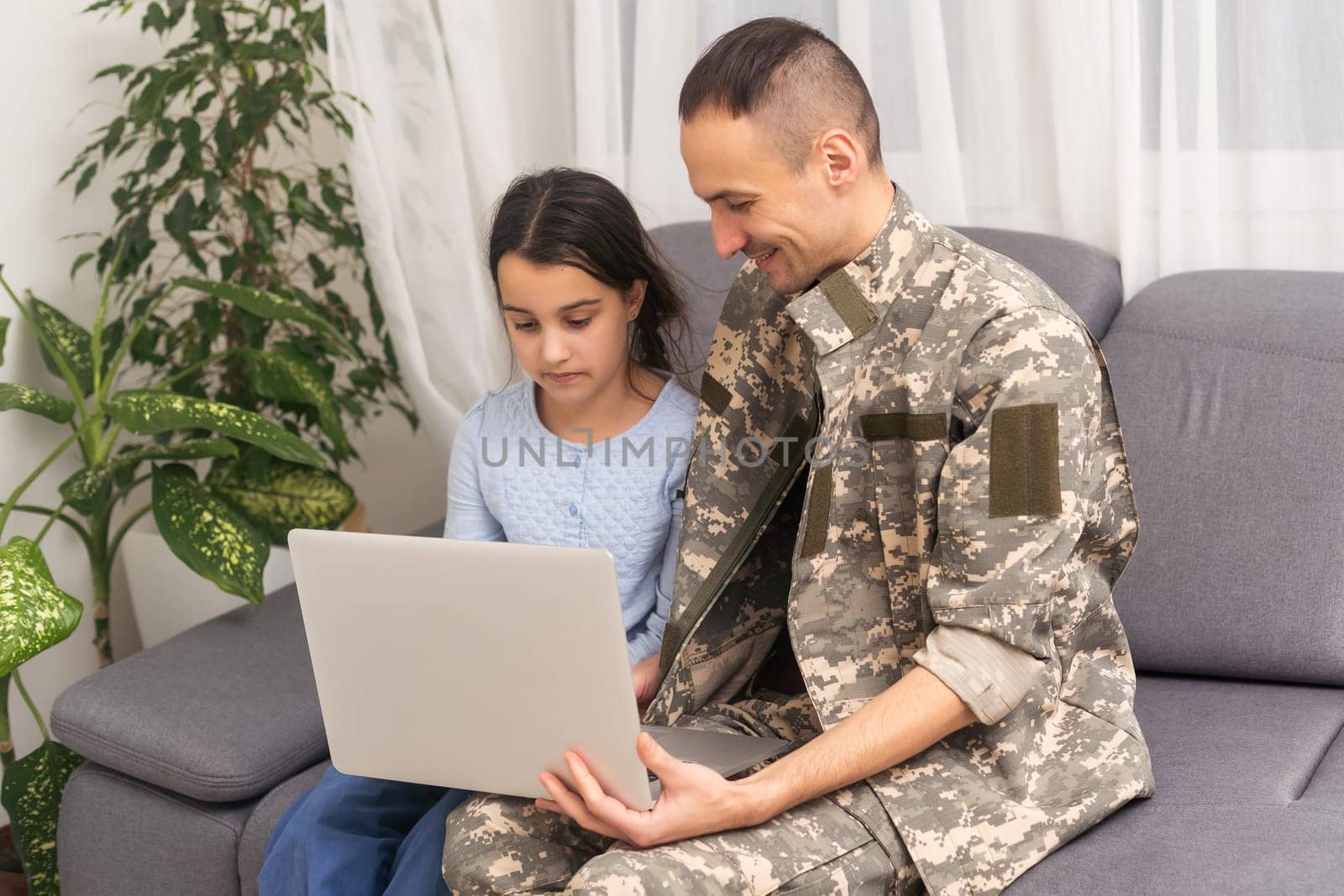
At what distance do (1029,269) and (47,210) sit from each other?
5.24 feet

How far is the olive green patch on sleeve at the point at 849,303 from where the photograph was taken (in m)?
1.26

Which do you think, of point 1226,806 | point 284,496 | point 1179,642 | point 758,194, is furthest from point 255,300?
point 1226,806

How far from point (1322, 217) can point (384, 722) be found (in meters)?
1.31

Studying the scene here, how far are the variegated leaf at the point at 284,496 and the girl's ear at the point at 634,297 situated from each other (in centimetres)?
72

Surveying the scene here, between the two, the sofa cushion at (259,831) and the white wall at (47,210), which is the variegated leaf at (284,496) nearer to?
the white wall at (47,210)

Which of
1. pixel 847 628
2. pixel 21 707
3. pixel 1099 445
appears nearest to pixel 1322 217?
pixel 1099 445

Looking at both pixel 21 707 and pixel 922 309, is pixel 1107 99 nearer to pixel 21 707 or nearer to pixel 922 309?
pixel 922 309

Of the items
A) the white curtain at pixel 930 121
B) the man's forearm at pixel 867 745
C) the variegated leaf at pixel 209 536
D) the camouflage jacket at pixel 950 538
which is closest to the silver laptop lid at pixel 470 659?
the man's forearm at pixel 867 745

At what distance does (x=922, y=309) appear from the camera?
125 centimetres

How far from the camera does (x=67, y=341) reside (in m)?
2.11

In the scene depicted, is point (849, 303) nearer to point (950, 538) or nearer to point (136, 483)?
point (950, 538)

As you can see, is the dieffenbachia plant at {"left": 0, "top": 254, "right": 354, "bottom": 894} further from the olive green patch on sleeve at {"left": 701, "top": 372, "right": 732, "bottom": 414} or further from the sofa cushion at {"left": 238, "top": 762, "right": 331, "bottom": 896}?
the olive green patch on sleeve at {"left": 701, "top": 372, "right": 732, "bottom": 414}

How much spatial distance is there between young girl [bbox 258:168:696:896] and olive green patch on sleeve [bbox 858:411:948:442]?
33cm

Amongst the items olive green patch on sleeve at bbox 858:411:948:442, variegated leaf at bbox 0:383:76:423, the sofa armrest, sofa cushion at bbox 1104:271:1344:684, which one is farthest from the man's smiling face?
variegated leaf at bbox 0:383:76:423
